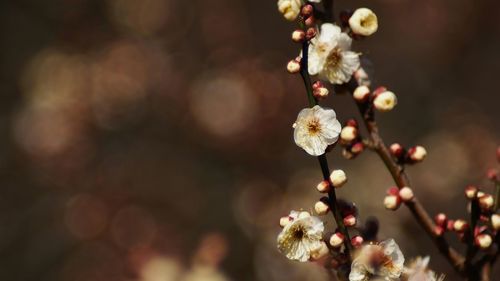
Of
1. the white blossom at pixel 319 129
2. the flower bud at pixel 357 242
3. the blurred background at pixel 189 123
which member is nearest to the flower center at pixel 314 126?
the white blossom at pixel 319 129

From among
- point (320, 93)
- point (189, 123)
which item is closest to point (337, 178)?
point (320, 93)

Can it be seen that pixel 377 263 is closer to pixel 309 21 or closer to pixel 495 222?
pixel 495 222

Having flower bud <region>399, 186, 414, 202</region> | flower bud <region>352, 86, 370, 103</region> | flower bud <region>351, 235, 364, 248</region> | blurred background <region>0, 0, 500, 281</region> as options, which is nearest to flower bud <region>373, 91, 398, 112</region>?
flower bud <region>352, 86, 370, 103</region>

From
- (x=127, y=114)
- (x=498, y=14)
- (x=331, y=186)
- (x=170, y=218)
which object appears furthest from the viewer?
(x=498, y=14)

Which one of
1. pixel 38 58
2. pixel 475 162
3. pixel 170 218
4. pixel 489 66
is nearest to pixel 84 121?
pixel 38 58

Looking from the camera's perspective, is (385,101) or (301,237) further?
(385,101)

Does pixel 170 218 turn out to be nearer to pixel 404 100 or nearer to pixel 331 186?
pixel 404 100

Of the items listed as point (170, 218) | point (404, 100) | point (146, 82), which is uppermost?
point (146, 82)
